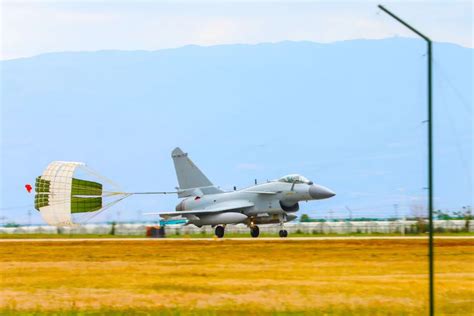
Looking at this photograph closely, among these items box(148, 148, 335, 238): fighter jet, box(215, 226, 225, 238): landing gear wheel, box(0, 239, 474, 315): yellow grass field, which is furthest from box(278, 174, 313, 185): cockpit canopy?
box(0, 239, 474, 315): yellow grass field

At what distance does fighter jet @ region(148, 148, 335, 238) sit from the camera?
56.5 m

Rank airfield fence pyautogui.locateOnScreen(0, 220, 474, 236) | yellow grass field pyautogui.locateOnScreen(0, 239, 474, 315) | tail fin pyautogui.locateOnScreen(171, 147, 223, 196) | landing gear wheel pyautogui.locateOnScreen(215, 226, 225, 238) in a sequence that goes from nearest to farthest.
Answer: yellow grass field pyautogui.locateOnScreen(0, 239, 474, 315) < landing gear wheel pyautogui.locateOnScreen(215, 226, 225, 238) < airfield fence pyautogui.locateOnScreen(0, 220, 474, 236) < tail fin pyautogui.locateOnScreen(171, 147, 223, 196)

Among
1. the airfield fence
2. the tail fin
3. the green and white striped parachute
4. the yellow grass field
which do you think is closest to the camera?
the yellow grass field

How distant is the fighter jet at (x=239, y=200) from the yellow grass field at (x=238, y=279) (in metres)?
9.90

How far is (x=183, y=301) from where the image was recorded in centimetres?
2319

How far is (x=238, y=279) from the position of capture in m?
28.7

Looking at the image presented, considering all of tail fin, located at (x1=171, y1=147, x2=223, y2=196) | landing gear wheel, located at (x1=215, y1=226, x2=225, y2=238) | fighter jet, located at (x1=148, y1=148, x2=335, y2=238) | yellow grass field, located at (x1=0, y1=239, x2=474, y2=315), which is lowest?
yellow grass field, located at (x1=0, y1=239, x2=474, y2=315)

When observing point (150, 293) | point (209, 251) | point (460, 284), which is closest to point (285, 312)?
point (150, 293)

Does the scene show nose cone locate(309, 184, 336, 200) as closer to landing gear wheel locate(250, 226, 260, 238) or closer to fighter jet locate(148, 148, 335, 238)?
fighter jet locate(148, 148, 335, 238)

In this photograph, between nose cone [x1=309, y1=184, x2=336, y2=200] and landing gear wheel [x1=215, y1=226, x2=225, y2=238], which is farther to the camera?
landing gear wheel [x1=215, y1=226, x2=225, y2=238]

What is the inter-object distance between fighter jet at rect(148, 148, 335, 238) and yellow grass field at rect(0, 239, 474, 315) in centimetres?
990

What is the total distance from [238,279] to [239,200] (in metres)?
32.1

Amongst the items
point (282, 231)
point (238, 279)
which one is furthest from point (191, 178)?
point (238, 279)

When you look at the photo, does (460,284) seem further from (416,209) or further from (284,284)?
(416,209)
